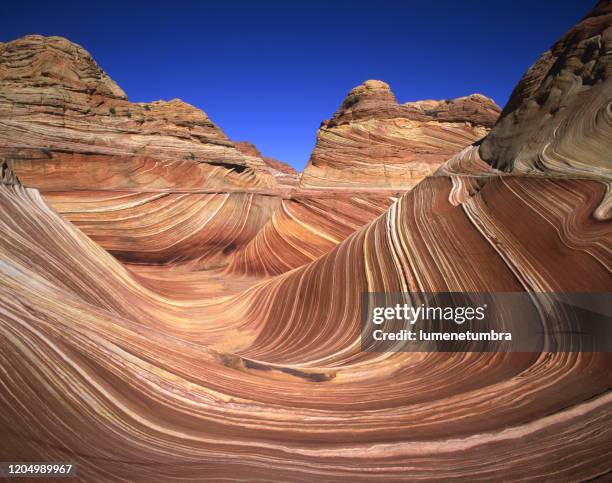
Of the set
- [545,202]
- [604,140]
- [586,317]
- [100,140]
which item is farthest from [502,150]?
[100,140]

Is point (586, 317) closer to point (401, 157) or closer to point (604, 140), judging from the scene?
point (604, 140)

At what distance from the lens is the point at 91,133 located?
8469mm

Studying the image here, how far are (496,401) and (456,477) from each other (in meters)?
0.62

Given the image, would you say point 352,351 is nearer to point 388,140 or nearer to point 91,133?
point 388,140

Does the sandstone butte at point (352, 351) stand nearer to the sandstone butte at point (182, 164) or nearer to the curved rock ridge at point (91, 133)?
the sandstone butte at point (182, 164)

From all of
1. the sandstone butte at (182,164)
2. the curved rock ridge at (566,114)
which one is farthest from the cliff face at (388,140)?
the curved rock ridge at (566,114)

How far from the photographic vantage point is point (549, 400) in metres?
1.63

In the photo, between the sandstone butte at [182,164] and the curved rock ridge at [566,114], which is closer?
the curved rock ridge at [566,114]

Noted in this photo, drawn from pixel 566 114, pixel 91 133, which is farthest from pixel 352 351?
pixel 91 133

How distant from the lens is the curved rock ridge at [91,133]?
766cm

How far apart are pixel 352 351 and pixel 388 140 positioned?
295 inches

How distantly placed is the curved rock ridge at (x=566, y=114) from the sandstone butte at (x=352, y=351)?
0.07ft

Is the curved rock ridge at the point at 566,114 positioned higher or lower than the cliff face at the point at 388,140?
lower

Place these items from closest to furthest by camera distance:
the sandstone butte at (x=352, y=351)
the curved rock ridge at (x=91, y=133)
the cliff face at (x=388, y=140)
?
the sandstone butte at (x=352, y=351), the curved rock ridge at (x=91, y=133), the cliff face at (x=388, y=140)
